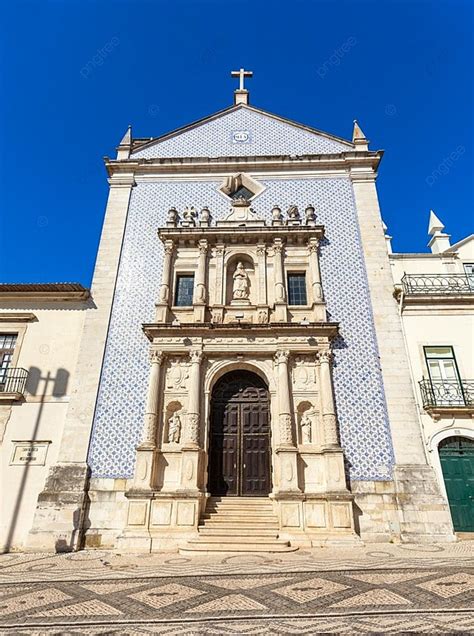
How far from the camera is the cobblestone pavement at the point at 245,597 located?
10.9 feet

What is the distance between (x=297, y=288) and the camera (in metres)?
12.2

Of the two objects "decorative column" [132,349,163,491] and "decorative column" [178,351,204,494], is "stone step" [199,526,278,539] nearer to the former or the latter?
"decorative column" [178,351,204,494]

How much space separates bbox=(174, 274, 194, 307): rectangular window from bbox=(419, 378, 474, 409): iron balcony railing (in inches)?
263

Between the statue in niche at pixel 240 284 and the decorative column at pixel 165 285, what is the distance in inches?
75.0

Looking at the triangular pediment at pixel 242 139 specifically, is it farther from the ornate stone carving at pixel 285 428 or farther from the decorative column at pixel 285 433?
the ornate stone carving at pixel 285 428

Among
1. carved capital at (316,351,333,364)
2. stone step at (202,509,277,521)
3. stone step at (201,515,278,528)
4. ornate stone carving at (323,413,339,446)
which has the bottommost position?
stone step at (201,515,278,528)

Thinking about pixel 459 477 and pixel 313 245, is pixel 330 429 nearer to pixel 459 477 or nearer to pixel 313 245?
pixel 459 477

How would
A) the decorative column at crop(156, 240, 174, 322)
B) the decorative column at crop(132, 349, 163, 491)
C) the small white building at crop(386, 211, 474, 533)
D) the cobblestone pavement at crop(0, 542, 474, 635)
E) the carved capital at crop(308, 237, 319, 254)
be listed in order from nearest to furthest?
the cobblestone pavement at crop(0, 542, 474, 635), the decorative column at crop(132, 349, 163, 491), the small white building at crop(386, 211, 474, 533), the decorative column at crop(156, 240, 174, 322), the carved capital at crop(308, 237, 319, 254)

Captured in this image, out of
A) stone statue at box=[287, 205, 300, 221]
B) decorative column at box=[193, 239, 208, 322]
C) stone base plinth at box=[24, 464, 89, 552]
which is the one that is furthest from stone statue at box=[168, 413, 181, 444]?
stone statue at box=[287, 205, 300, 221]

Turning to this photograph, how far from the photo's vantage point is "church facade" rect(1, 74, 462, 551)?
357 inches

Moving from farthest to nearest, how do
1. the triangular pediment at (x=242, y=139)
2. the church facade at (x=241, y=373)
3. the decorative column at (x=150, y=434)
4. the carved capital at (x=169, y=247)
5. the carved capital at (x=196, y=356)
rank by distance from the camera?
the triangular pediment at (x=242, y=139)
the carved capital at (x=169, y=247)
the carved capital at (x=196, y=356)
the decorative column at (x=150, y=434)
the church facade at (x=241, y=373)

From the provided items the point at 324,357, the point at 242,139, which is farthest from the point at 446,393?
the point at 242,139

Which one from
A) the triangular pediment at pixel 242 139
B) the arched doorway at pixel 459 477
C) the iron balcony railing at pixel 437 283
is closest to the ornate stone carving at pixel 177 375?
the arched doorway at pixel 459 477

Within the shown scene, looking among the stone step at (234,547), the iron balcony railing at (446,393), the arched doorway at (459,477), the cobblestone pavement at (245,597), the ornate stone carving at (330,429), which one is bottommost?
the cobblestone pavement at (245,597)
